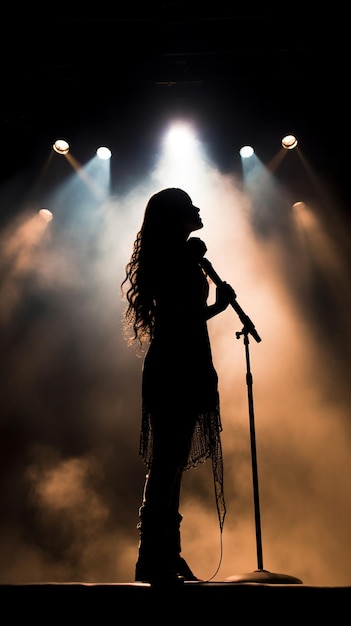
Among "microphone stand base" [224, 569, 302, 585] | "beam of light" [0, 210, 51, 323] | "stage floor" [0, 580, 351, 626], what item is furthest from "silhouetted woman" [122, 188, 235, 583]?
"beam of light" [0, 210, 51, 323]

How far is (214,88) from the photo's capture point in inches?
156

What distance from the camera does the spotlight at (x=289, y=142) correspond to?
4332 millimetres

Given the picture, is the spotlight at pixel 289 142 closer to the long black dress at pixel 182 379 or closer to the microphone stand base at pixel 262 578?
the long black dress at pixel 182 379

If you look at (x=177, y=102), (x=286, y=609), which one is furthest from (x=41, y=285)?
(x=286, y=609)

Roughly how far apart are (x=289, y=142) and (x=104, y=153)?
5.91ft

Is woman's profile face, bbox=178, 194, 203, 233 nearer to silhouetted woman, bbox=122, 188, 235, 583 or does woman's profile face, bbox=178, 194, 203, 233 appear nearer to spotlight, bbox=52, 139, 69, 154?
silhouetted woman, bbox=122, 188, 235, 583

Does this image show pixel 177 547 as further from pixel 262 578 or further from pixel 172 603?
pixel 262 578

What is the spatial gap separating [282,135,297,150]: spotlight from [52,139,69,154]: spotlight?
2093 millimetres

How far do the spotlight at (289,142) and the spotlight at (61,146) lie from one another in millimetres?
2093

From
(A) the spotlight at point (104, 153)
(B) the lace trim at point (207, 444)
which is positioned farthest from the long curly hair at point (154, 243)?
(A) the spotlight at point (104, 153)

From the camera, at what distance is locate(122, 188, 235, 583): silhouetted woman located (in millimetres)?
1294

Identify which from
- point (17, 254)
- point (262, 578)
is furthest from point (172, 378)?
point (17, 254)

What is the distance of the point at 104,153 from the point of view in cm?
444

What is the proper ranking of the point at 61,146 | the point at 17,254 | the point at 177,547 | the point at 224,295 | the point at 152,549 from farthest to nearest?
the point at 61,146 < the point at 17,254 < the point at 224,295 < the point at 177,547 < the point at 152,549
